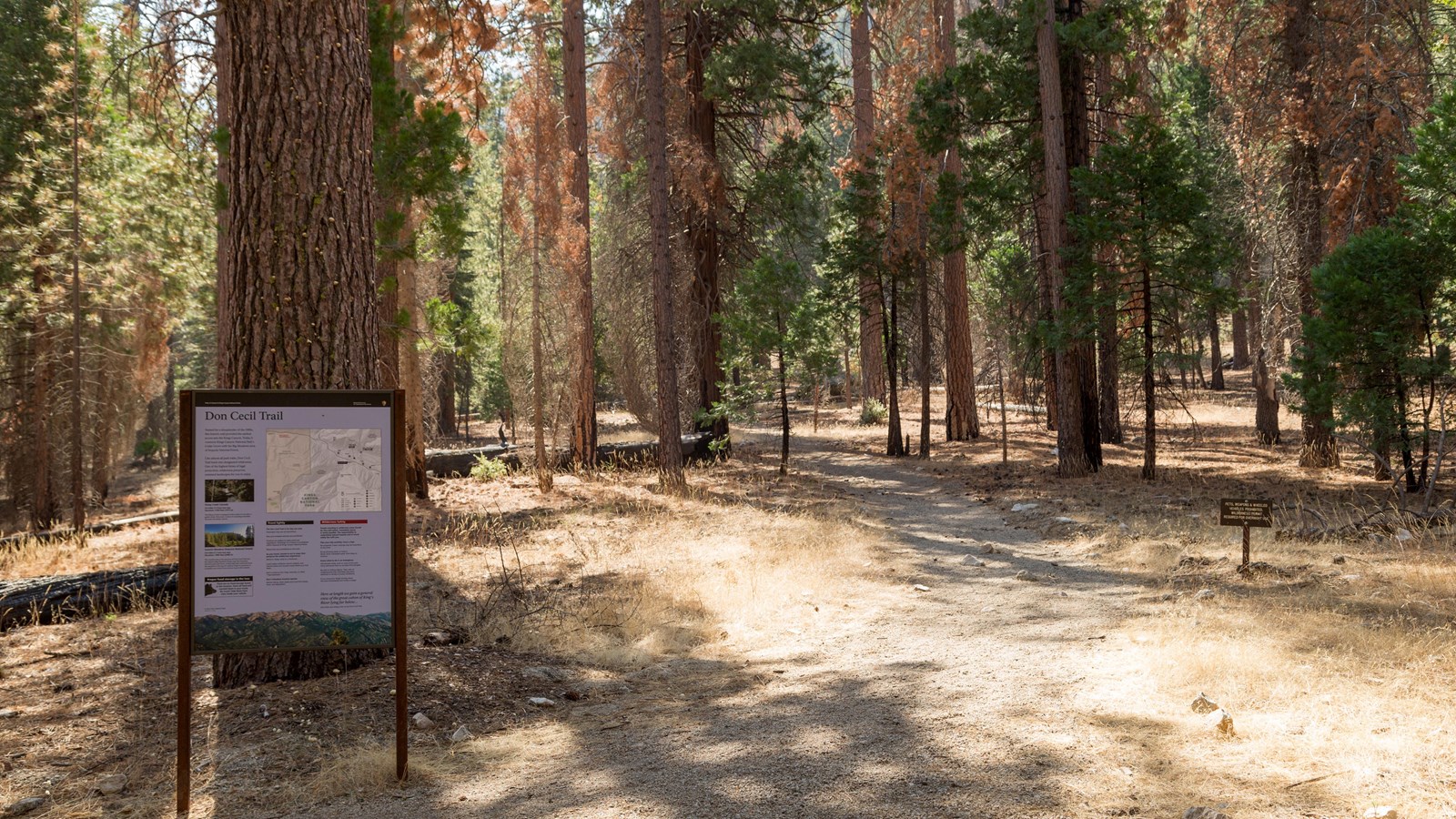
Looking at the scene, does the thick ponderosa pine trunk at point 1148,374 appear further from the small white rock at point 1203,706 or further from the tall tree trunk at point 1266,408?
the small white rock at point 1203,706

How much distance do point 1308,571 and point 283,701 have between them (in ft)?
25.8

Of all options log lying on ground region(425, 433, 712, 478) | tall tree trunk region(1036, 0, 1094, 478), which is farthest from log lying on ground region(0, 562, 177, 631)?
tall tree trunk region(1036, 0, 1094, 478)

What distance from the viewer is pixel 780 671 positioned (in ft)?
21.1

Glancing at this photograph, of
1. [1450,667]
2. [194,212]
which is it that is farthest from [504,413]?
[1450,667]

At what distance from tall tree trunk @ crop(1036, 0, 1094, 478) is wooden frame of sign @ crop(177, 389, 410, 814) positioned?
12883mm

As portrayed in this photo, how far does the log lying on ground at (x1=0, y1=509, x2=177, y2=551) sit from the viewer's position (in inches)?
557

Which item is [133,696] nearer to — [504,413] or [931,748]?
[931,748]

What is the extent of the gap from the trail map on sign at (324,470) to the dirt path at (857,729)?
1388 millimetres

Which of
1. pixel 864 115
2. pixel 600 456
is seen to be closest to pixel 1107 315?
pixel 600 456

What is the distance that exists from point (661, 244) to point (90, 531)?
10.3 m

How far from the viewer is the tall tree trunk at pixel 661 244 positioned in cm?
1538

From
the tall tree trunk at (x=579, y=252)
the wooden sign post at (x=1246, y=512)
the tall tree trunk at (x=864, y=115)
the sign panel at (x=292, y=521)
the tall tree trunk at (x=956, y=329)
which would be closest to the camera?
the sign panel at (x=292, y=521)

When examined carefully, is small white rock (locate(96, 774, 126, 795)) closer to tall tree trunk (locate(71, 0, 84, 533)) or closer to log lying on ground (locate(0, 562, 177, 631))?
log lying on ground (locate(0, 562, 177, 631))

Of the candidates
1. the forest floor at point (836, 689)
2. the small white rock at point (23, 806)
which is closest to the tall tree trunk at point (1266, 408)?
the forest floor at point (836, 689)
